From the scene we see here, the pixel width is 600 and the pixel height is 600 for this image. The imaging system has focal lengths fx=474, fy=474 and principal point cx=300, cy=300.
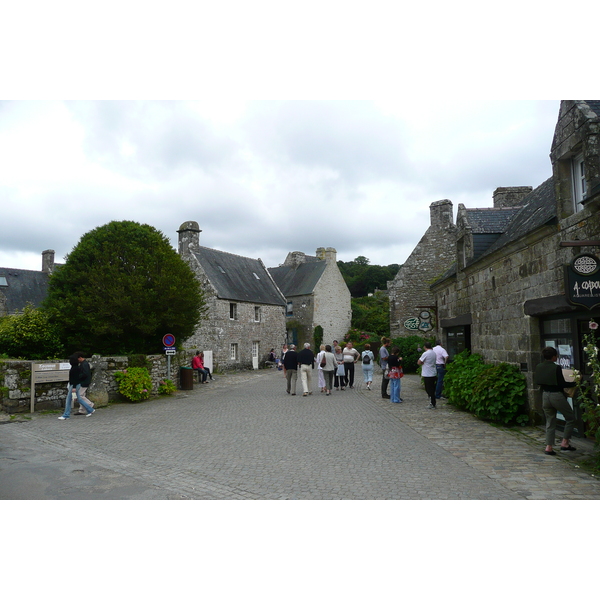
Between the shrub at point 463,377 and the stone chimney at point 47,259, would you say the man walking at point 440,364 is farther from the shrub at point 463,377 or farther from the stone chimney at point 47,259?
the stone chimney at point 47,259

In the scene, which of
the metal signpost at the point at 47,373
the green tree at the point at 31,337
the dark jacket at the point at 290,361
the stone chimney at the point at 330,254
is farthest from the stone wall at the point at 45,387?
the stone chimney at the point at 330,254

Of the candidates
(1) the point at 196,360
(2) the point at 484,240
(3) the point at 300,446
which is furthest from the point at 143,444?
(1) the point at 196,360

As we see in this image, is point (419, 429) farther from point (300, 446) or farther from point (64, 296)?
point (64, 296)

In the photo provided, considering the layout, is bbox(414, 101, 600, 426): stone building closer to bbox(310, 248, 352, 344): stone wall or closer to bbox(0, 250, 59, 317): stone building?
bbox(310, 248, 352, 344): stone wall

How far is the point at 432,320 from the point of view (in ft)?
57.7

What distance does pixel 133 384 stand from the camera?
44.3 feet

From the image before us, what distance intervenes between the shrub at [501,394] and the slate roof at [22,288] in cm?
3219

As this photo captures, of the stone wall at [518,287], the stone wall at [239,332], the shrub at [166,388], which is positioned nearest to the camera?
the stone wall at [518,287]

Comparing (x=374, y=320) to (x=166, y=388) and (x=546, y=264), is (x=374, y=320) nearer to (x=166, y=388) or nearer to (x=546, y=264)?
(x=166, y=388)

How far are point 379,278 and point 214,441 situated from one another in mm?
63434

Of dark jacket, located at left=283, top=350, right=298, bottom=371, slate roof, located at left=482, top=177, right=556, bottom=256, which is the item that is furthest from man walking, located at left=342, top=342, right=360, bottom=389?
slate roof, located at left=482, top=177, right=556, bottom=256

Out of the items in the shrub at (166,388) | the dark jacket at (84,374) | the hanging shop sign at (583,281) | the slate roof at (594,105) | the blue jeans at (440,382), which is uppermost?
the slate roof at (594,105)

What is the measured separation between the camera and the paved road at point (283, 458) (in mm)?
5172

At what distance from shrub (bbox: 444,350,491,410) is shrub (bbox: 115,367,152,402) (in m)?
8.37
